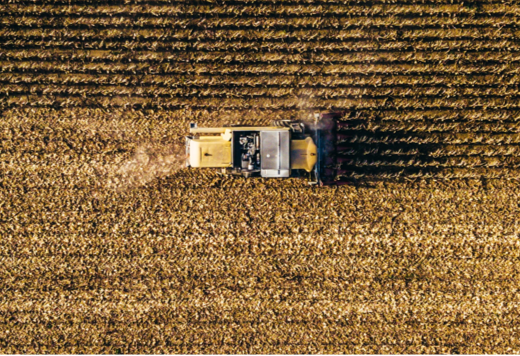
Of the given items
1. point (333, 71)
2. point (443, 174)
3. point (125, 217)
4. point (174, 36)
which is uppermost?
point (174, 36)

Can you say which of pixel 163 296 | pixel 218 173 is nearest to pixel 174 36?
pixel 218 173

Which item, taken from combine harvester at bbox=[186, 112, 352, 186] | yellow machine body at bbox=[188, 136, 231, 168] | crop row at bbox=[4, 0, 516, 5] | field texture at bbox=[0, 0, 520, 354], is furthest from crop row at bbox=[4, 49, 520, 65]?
yellow machine body at bbox=[188, 136, 231, 168]

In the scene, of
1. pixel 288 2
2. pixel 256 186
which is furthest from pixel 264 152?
pixel 288 2

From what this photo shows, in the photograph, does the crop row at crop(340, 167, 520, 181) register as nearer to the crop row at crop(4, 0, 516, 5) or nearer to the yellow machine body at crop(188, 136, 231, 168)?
the yellow machine body at crop(188, 136, 231, 168)

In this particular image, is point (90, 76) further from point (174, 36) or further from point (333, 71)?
point (333, 71)

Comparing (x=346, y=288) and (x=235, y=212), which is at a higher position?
(x=235, y=212)

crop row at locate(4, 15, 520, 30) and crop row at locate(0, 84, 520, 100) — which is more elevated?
crop row at locate(4, 15, 520, 30)
